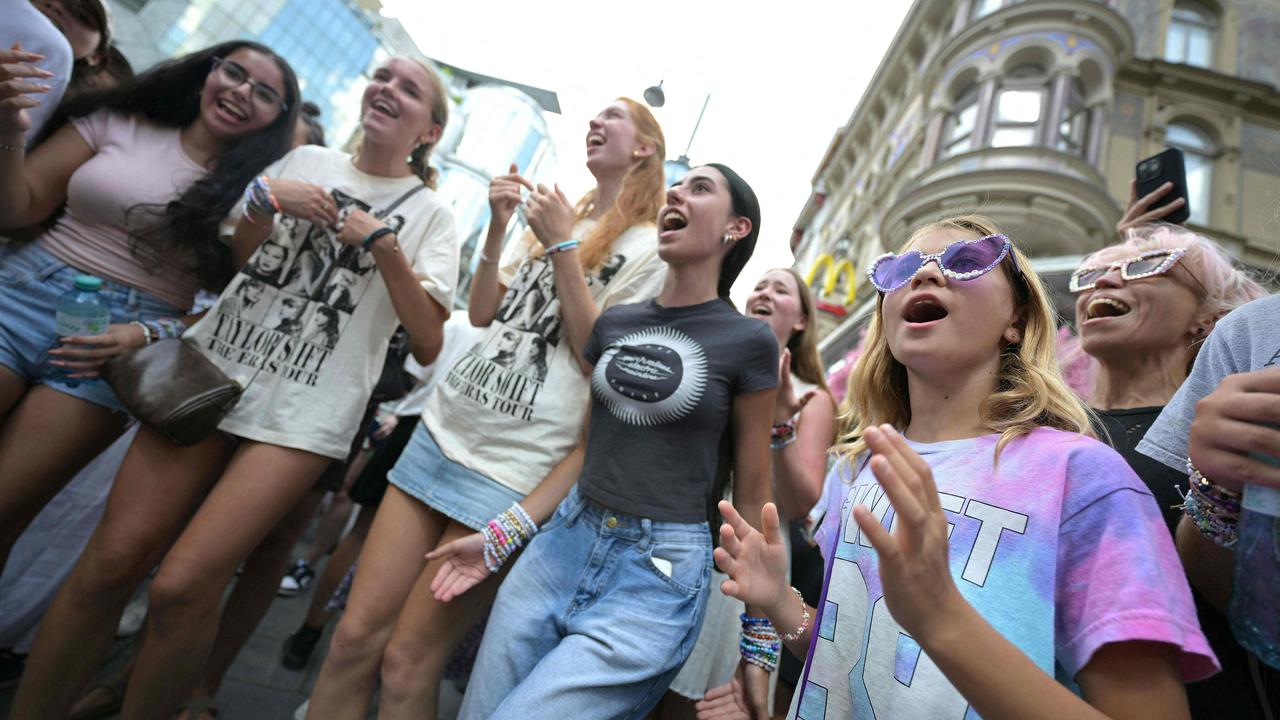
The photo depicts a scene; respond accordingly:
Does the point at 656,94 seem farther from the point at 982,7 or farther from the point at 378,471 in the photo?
the point at 982,7

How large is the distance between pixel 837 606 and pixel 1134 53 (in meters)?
16.0

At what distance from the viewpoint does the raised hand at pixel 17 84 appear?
197 centimetres

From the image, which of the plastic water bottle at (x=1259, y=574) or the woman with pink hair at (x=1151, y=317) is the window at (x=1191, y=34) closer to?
the woman with pink hair at (x=1151, y=317)

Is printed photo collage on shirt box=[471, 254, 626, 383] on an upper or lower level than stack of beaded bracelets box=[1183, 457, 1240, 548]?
upper

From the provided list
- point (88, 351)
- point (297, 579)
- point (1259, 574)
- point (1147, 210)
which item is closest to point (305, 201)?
point (88, 351)

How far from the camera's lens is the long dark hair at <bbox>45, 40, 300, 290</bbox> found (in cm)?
229

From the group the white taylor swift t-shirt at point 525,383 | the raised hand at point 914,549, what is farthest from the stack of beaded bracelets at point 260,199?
the raised hand at point 914,549

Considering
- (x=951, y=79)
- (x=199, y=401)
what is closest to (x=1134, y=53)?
(x=951, y=79)

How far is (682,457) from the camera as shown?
1.74m

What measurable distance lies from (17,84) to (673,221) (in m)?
2.32

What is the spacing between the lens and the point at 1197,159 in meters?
11.9

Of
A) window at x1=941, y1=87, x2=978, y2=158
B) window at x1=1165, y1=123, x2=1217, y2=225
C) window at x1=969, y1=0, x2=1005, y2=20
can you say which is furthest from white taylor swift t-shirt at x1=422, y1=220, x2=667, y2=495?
window at x1=1165, y1=123, x2=1217, y2=225

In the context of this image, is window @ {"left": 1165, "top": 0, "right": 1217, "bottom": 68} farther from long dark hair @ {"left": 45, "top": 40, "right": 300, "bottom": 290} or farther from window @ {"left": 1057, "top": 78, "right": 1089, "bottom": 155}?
long dark hair @ {"left": 45, "top": 40, "right": 300, "bottom": 290}

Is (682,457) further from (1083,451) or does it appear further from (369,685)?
(369,685)
